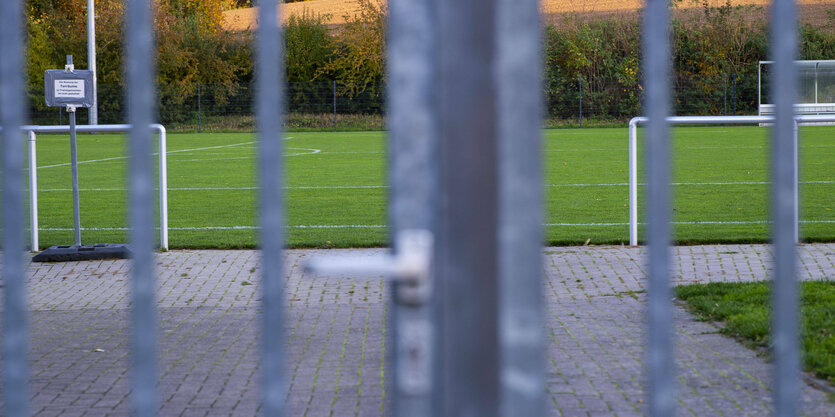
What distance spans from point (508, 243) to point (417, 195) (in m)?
0.15

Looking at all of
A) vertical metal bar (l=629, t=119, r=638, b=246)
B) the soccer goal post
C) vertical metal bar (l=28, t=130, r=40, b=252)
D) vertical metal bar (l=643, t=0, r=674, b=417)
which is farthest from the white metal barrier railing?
the soccer goal post

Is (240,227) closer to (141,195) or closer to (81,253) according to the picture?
(81,253)

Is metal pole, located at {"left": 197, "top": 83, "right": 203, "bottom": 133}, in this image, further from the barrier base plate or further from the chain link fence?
the barrier base plate

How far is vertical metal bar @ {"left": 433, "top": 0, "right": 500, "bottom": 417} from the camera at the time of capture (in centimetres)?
104

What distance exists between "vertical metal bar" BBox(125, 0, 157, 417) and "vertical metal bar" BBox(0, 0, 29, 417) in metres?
0.17

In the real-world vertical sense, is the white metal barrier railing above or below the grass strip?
above

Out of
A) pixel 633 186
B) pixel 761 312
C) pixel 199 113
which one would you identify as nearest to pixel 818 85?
pixel 199 113

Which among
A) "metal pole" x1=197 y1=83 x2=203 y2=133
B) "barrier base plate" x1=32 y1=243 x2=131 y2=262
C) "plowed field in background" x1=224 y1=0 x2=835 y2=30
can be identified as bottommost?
"barrier base plate" x1=32 y1=243 x2=131 y2=262

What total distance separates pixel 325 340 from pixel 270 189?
3710 millimetres

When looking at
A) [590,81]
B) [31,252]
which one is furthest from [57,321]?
[590,81]

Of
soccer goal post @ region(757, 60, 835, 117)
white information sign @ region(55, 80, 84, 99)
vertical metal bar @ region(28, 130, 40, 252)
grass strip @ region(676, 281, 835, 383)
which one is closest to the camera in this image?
grass strip @ region(676, 281, 835, 383)

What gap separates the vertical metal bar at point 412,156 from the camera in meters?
1.10

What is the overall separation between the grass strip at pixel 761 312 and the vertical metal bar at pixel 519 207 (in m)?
3.20

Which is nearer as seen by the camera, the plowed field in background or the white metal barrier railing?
the white metal barrier railing
